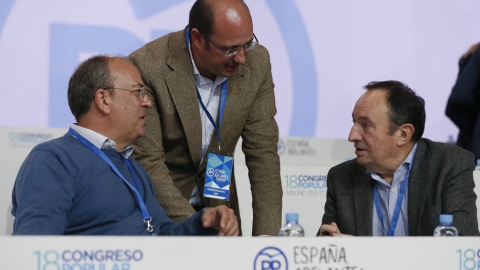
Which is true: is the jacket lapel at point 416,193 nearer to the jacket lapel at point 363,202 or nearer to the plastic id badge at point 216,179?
the jacket lapel at point 363,202

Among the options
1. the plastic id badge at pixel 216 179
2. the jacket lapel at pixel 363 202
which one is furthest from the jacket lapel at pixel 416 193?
the plastic id badge at pixel 216 179

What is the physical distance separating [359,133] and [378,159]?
14 cm

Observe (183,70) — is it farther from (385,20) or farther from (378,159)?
(385,20)

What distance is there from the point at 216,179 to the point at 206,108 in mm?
310

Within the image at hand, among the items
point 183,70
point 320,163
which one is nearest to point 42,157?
point 183,70

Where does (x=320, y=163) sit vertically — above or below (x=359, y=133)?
below

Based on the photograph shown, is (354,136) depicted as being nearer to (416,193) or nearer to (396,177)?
(396,177)

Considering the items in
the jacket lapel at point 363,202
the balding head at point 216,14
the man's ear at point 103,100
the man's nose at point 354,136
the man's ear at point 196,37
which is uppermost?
the balding head at point 216,14

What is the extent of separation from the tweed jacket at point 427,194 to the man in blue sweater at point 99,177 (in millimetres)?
712

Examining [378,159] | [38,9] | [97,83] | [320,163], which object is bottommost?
[320,163]

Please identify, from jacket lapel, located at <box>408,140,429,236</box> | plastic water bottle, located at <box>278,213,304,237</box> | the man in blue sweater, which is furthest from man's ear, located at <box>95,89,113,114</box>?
jacket lapel, located at <box>408,140,429,236</box>

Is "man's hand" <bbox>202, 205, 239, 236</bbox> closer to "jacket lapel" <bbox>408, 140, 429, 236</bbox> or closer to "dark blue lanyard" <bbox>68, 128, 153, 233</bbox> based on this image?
"dark blue lanyard" <bbox>68, 128, 153, 233</bbox>

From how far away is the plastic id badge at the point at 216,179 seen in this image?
301 centimetres

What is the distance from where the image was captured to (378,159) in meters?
2.94
